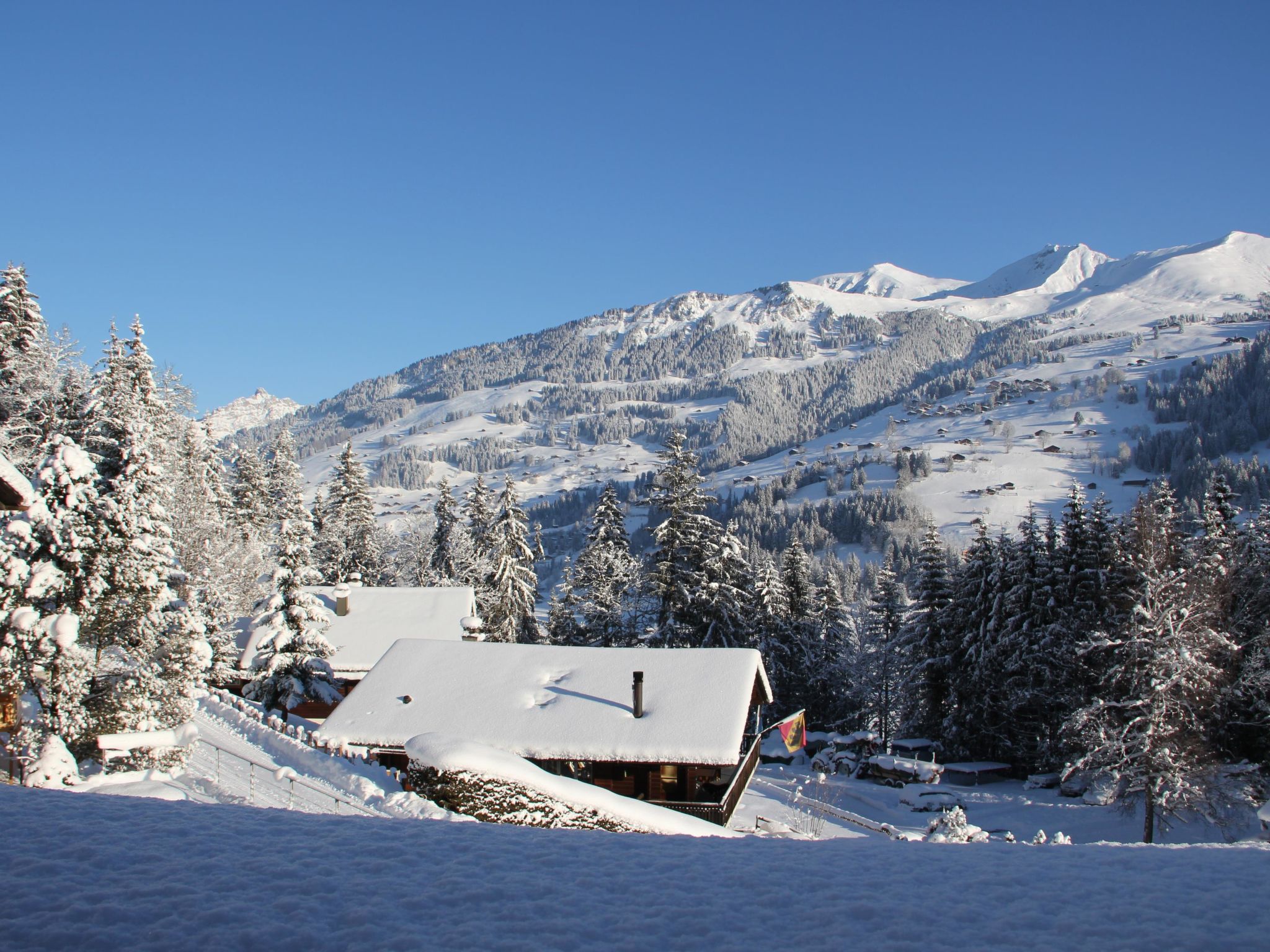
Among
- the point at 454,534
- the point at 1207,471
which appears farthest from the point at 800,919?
the point at 1207,471

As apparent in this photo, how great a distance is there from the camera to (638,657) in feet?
84.3

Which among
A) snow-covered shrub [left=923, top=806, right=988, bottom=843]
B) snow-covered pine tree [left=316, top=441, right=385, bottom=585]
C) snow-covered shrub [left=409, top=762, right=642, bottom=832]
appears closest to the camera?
snow-covered shrub [left=409, top=762, right=642, bottom=832]

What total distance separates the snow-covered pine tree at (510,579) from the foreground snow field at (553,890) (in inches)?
1401

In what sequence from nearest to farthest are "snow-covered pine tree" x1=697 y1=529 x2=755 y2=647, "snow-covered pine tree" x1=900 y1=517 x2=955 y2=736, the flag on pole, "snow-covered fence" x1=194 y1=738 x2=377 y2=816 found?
"snow-covered fence" x1=194 y1=738 x2=377 y2=816 → the flag on pole → "snow-covered pine tree" x1=697 y1=529 x2=755 y2=647 → "snow-covered pine tree" x1=900 y1=517 x2=955 y2=736

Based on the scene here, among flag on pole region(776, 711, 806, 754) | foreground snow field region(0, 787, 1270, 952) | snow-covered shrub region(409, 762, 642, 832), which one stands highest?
foreground snow field region(0, 787, 1270, 952)

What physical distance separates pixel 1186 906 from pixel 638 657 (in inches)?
772

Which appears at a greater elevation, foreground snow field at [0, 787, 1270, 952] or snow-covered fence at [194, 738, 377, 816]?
foreground snow field at [0, 787, 1270, 952]

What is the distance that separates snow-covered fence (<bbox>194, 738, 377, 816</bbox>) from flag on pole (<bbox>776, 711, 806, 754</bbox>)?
1451 cm

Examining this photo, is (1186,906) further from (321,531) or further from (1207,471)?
(1207,471)

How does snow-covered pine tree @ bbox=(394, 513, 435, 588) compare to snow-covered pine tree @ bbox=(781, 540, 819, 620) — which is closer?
snow-covered pine tree @ bbox=(781, 540, 819, 620)

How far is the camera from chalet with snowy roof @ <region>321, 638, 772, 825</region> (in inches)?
852

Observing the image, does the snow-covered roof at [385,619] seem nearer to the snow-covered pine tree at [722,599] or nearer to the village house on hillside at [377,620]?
the village house on hillside at [377,620]

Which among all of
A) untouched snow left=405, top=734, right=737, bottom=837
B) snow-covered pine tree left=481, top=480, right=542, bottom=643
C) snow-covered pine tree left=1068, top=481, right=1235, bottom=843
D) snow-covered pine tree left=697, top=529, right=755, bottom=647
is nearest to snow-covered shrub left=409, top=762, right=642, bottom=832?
untouched snow left=405, top=734, right=737, bottom=837

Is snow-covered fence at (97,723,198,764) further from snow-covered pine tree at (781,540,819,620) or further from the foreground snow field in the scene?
snow-covered pine tree at (781,540,819,620)
